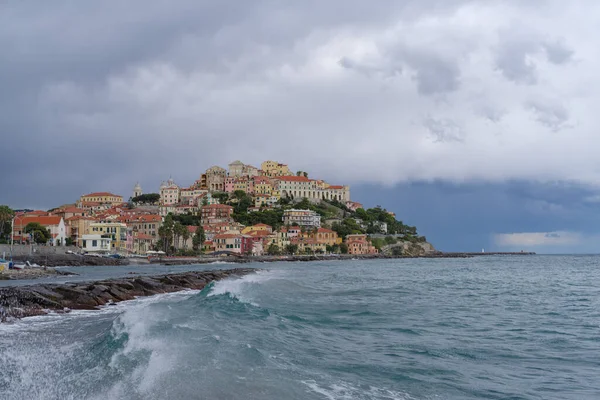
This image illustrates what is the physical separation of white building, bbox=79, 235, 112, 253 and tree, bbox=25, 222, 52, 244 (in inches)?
278

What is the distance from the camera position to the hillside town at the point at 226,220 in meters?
112

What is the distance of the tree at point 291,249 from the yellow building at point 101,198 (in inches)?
2451

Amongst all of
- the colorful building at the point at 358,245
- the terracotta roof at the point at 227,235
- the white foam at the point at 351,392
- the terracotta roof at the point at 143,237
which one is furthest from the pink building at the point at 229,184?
the white foam at the point at 351,392

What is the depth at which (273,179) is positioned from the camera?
179000mm

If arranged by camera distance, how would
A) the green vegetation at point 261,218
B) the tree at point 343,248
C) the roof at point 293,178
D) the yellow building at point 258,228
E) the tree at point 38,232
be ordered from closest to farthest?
the tree at point 38,232
the yellow building at point 258,228
the tree at point 343,248
the green vegetation at point 261,218
the roof at point 293,178

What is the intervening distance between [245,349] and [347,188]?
179990 millimetres

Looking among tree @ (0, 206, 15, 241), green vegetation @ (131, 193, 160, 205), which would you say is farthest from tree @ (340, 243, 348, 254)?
tree @ (0, 206, 15, 241)

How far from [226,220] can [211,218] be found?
14.6ft

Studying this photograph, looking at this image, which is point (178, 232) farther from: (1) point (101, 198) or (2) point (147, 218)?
(1) point (101, 198)

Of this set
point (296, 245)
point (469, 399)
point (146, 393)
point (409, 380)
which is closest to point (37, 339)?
point (146, 393)

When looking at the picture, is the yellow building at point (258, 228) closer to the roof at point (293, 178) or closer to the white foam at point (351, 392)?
the roof at point (293, 178)

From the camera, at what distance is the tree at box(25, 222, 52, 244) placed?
98531mm

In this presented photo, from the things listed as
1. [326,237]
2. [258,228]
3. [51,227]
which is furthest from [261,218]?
[51,227]

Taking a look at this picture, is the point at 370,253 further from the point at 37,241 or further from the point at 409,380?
the point at 409,380
